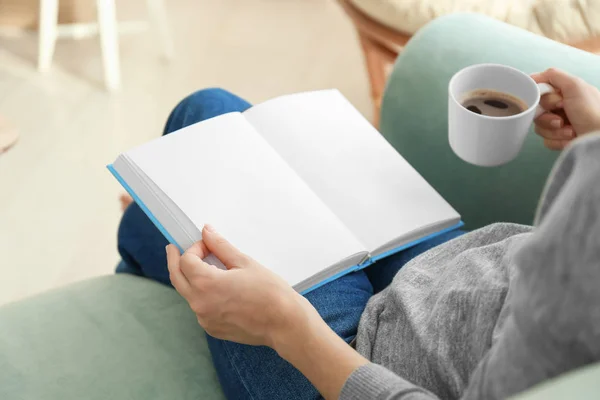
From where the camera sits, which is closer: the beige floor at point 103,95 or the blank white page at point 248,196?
the blank white page at point 248,196

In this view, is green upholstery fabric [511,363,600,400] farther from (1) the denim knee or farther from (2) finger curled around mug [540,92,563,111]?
(1) the denim knee

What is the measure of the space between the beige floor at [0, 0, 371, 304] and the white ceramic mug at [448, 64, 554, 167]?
901 mm

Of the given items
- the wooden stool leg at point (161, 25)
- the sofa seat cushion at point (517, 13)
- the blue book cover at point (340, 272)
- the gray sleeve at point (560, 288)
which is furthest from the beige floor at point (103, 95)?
the gray sleeve at point (560, 288)

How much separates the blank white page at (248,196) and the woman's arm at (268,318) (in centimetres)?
6

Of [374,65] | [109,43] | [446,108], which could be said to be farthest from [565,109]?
[109,43]

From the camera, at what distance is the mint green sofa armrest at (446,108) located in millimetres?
900

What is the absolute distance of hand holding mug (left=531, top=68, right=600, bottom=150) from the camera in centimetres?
79

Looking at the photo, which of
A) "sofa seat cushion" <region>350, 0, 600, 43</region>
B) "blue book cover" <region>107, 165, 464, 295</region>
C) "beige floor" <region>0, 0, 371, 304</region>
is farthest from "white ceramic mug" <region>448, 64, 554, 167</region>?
"beige floor" <region>0, 0, 371, 304</region>

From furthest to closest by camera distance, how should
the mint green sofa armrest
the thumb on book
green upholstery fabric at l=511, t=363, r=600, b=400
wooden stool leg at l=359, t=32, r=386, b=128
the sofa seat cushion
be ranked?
wooden stool leg at l=359, t=32, r=386, b=128, the sofa seat cushion, the mint green sofa armrest, the thumb on book, green upholstery fabric at l=511, t=363, r=600, b=400

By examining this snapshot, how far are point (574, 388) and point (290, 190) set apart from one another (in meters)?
0.47

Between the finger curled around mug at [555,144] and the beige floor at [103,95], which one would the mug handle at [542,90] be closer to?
the finger curled around mug at [555,144]

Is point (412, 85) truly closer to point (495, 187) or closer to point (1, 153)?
point (495, 187)

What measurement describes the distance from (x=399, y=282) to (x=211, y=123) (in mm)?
311

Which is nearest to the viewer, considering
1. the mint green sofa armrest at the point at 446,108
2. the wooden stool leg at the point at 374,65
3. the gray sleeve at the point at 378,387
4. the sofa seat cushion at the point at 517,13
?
the gray sleeve at the point at 378,387
